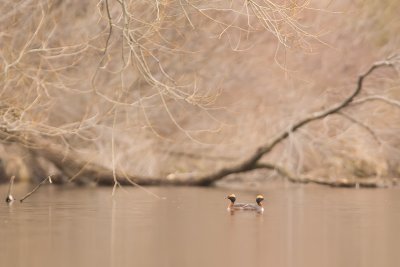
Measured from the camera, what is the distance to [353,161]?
2091 cm

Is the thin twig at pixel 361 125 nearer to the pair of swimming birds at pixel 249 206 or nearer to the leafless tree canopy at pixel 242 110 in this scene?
the leafless tree canopy at pixel 242 110

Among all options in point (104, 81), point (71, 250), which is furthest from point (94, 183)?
point (71, 250)

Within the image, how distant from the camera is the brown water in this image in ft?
30.0

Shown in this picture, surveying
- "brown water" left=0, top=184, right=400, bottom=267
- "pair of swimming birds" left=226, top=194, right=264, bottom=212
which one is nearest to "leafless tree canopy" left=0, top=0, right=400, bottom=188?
"brown water" left=0, top=184, right=400, bottom=267

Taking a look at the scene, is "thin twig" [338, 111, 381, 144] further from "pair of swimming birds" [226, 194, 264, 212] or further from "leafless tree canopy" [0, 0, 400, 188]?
"pair of swimming birds" [226, 194, 264, 212]

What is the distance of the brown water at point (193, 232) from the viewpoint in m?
9.15

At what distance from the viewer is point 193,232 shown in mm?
11234

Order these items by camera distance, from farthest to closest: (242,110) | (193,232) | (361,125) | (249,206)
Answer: (242,110) < (361,125) < (249,206) < (193,232)

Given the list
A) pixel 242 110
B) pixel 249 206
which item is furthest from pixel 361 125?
pixel 249 206

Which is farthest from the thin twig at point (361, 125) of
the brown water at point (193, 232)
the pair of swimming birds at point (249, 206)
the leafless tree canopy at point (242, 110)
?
the pair of swimming birds at point (249, 206)

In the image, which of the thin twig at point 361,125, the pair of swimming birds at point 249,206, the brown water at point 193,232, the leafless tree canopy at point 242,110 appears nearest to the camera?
the brown water at point 193,232

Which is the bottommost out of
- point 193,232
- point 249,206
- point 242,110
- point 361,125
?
point 193,232

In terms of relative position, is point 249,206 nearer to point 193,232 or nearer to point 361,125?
point 193,232

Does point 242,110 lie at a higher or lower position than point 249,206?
higher
